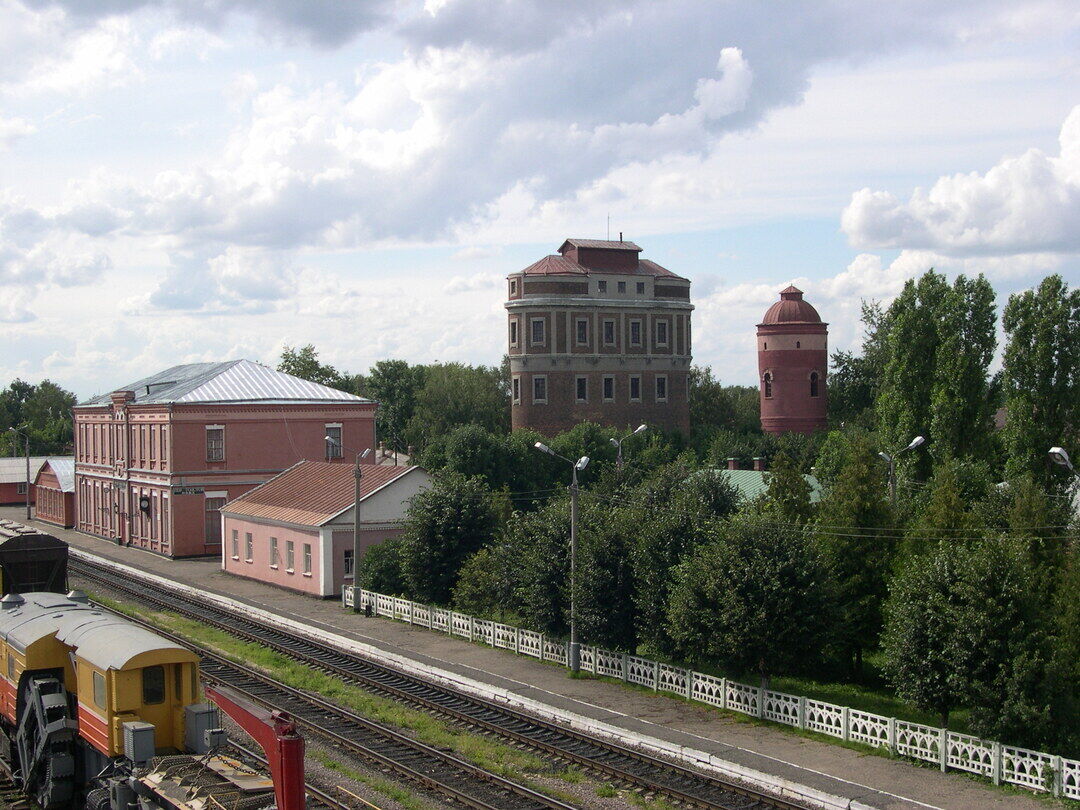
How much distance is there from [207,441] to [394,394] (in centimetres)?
6380

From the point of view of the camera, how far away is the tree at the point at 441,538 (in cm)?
3641

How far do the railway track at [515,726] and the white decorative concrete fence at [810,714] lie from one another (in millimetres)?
3614

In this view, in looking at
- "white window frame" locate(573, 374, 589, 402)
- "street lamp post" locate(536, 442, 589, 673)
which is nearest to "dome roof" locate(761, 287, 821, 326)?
"white window frame" locate(573, 374, 589, 402)

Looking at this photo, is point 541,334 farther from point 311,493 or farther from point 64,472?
point 311,493

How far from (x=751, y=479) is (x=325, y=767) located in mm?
39661

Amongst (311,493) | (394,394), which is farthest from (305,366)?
(311,493)

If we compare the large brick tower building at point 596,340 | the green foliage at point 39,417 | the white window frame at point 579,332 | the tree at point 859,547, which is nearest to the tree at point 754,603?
the tree at point 859,547

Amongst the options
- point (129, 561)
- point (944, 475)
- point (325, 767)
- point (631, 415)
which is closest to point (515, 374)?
point (631, 415)

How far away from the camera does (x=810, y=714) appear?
23234mm

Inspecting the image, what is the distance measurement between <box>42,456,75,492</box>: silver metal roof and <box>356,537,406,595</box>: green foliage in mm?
41096

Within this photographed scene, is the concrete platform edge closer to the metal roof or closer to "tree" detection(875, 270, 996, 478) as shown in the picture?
"tree" detection(875, 270, 996, 478)

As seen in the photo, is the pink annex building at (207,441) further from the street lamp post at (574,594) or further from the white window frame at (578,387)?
the street lamp post at (574,594)

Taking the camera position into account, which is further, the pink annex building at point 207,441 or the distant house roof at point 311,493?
the pink annex building at point 207,441

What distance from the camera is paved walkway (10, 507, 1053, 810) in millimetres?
18844
